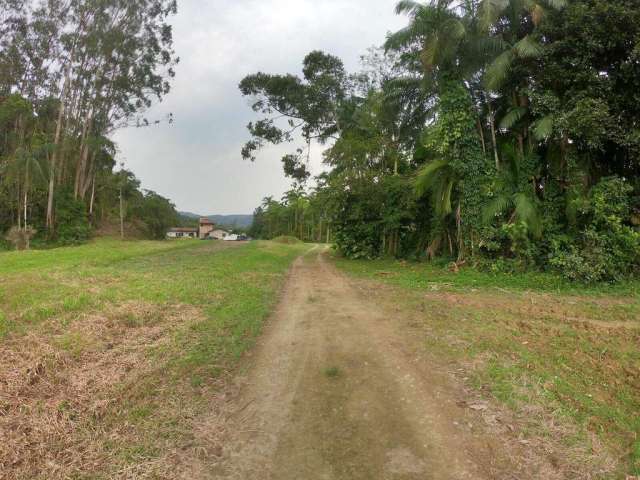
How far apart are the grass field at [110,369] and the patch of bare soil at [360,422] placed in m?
0.43

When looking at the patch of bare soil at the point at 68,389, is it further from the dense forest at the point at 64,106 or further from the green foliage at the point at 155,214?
the green foliage at the point at 155,214

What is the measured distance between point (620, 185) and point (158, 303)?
12.2 metres

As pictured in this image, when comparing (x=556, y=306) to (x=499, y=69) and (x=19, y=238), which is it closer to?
(x=499, y=69)

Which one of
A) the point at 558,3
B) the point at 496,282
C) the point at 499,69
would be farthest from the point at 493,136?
the point at 496,282

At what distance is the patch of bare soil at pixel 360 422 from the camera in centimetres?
265

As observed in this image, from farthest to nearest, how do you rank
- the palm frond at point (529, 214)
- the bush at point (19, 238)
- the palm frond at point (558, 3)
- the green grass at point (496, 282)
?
1. the bush at point (19, 238)
2. the palm frond at point (529, 214)
3. the palm frond at point (558, 3)
4. the green grass at point (496, 282)

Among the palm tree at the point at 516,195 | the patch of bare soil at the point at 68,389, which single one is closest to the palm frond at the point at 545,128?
the palm tree at the point at 516,195

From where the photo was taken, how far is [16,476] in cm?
245

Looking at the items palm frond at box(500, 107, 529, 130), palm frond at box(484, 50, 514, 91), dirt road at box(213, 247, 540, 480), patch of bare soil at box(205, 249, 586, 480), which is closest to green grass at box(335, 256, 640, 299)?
palm frond at box(500, 107, 529, 130)

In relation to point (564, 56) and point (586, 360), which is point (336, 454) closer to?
point (586, 360)

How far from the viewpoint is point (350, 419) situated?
3.28 metres

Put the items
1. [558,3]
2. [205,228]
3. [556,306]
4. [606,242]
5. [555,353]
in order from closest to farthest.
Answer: [555,353]
[556,306]
[606,242]
[558,3]
[205,228]

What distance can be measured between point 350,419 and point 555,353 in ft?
11.4

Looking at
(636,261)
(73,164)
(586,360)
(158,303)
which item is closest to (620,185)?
(636,261)
